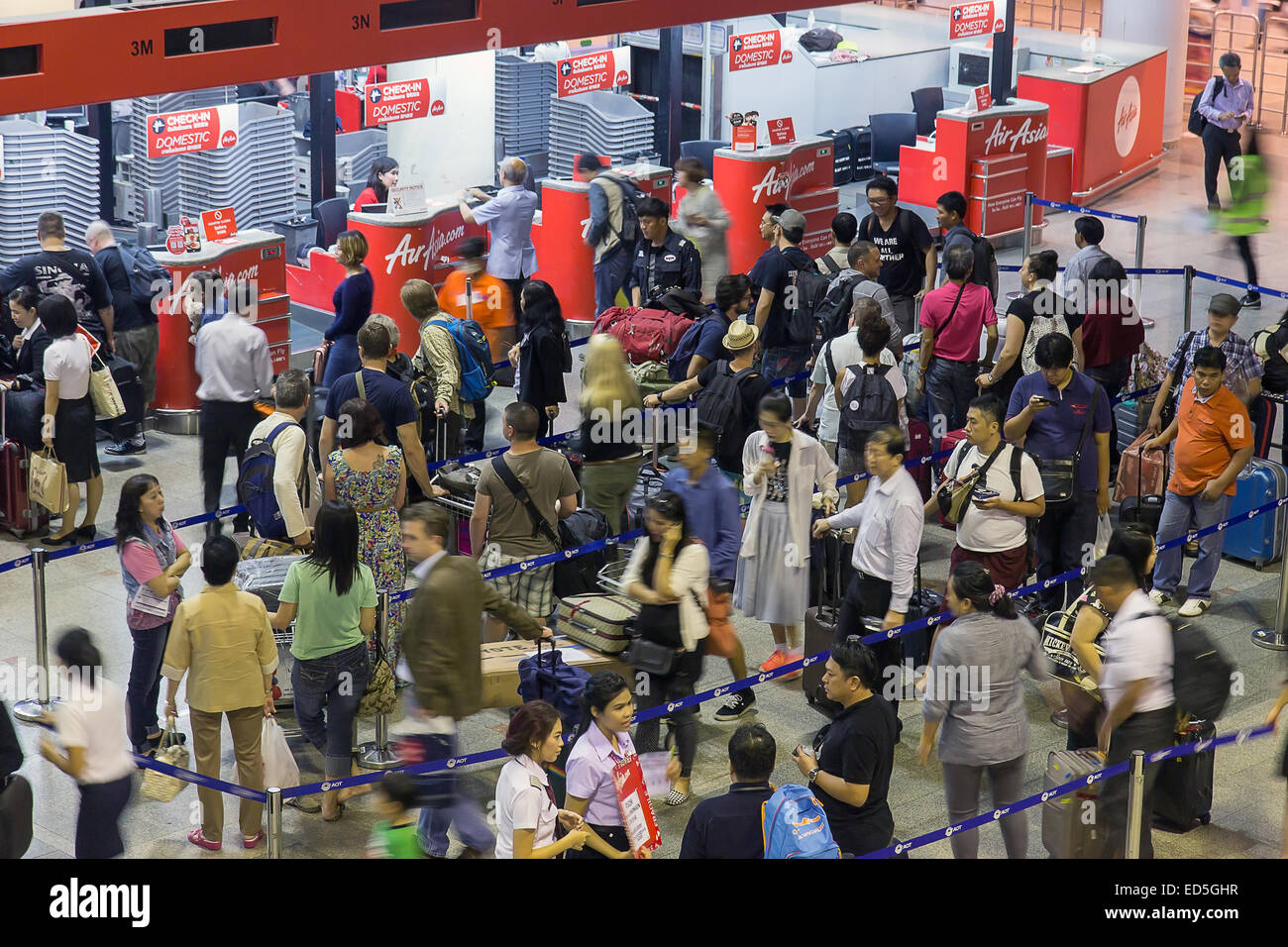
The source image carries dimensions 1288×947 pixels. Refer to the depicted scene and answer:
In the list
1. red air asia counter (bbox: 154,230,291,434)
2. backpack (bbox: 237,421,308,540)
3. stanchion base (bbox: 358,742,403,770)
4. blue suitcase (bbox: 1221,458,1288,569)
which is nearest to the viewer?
stanchion base (bbox: 358,742,403,770)

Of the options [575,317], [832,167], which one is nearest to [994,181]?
[832,167]

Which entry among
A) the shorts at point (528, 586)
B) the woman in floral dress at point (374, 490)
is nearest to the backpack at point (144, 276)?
the woman in floral dress at point (374, 490)

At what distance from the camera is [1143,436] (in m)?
10.1

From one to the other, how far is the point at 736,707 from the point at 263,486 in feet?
8.30

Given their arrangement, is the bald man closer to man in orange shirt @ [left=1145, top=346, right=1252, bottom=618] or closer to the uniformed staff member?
the uniformed staff member

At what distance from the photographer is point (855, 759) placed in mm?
6129

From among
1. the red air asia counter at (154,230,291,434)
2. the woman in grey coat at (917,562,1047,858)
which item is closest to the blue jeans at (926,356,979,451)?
the woman in grey coat at (917,562,1047,858)

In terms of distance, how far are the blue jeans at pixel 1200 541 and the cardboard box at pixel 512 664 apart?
130 inches

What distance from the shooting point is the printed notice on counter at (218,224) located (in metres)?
12.1

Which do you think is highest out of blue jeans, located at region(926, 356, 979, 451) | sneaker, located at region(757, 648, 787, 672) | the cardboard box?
blue jeans, located at region(926, 356, 979, 451)

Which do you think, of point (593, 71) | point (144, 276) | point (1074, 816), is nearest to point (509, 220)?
point (593, 71)

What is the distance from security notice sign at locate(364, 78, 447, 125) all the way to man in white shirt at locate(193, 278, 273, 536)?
433cm

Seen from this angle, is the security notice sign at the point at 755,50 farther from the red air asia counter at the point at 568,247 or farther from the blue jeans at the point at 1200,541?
the blue jeans at the point at 1200,541

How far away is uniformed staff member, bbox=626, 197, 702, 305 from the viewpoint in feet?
38.4
